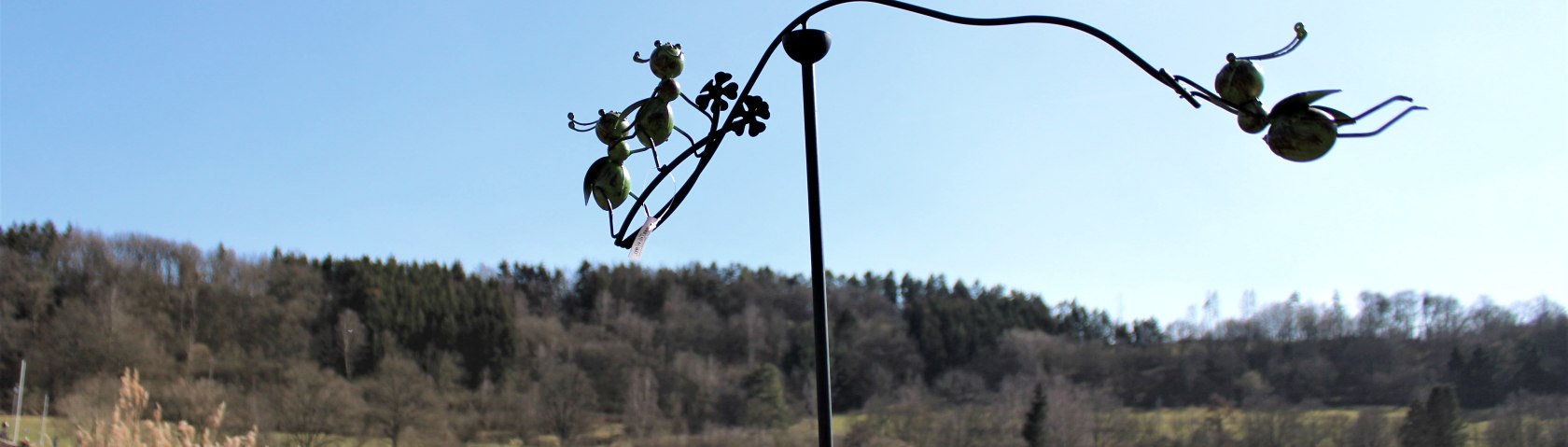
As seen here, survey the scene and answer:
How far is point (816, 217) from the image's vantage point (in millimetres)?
857

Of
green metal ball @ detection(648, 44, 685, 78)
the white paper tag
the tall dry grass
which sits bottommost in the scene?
the tall dry grass

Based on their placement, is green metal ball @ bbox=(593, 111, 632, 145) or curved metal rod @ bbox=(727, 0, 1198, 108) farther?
green metal ball @ bbox=(593, 111, 632, 145)

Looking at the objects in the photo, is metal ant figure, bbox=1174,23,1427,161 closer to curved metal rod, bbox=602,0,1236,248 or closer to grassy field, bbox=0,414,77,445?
curved metal rod, bbox=602,0,1236,248

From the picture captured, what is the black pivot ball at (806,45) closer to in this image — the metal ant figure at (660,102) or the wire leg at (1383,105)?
the metal ant figure at (660,102)

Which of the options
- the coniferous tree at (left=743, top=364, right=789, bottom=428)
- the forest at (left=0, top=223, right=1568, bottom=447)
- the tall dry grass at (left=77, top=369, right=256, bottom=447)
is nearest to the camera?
the tall dry grass at (left=77, top=369, right=256, bottom=447)

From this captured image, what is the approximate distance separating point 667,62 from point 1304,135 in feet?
1.43

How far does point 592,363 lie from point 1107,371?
35.1 ft

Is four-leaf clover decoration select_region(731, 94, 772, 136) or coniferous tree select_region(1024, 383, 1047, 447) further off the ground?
four-leaf clover decoration select_region(731, 94, 772, 136)

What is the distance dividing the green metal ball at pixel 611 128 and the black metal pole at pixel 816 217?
0.14 metres

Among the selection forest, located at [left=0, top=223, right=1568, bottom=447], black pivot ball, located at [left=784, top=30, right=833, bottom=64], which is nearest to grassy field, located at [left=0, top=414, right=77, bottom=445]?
forest, located at [left=0, top=223, right=1568, bottom=447]

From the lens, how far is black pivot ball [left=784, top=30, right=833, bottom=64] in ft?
2.98

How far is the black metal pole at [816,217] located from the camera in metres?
0.84

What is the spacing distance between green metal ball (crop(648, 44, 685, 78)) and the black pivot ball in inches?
3.1

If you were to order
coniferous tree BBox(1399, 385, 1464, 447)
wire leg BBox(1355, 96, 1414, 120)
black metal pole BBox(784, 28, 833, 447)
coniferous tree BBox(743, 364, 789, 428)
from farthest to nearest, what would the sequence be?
1. coniferous tree BBox(743, 364, 789, 428)
2. coniferous tree BBox(1399, 385, 1464, 447)
3. black metal pole BBox(784, 28, 833, 447)
4. wire leg BBox(1355, 96, 1414, 120)
